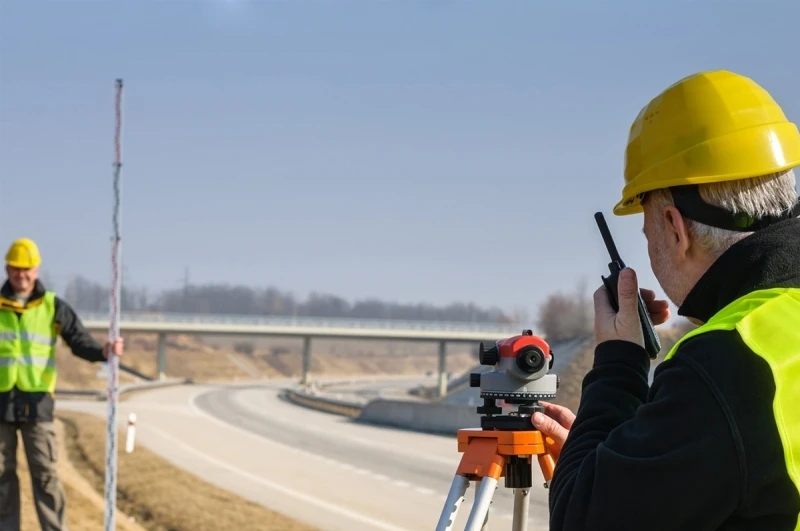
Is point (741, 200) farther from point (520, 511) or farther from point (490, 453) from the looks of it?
point (520, 511)

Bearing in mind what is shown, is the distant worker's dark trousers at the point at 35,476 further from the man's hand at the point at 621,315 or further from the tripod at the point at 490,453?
the man's hand at the point at 621,315

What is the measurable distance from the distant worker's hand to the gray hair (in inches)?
36.4

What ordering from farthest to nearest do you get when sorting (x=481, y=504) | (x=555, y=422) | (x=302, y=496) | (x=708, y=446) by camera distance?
(x=302, y=496) < (x=481, y=504) < (x=555, y=422) < (x=708, y=446)

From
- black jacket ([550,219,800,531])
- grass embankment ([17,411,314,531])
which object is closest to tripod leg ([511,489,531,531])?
black jacket ([550,219,800,531])

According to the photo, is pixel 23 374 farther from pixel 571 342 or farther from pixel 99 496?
pixel 571 342

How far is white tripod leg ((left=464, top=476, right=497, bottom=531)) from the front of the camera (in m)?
3.19

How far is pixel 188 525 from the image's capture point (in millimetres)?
11859

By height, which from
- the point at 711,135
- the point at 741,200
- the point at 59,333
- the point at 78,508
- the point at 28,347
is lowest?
the point at 78,508

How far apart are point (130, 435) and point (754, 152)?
1432cm

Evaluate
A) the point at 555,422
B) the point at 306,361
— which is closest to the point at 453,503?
the point at 555,422

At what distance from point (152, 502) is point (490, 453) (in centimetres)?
1134

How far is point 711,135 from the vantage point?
2.16 m

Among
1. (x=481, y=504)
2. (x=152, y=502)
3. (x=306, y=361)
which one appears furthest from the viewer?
(x=306, y=361)

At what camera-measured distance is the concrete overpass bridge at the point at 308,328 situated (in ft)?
321
